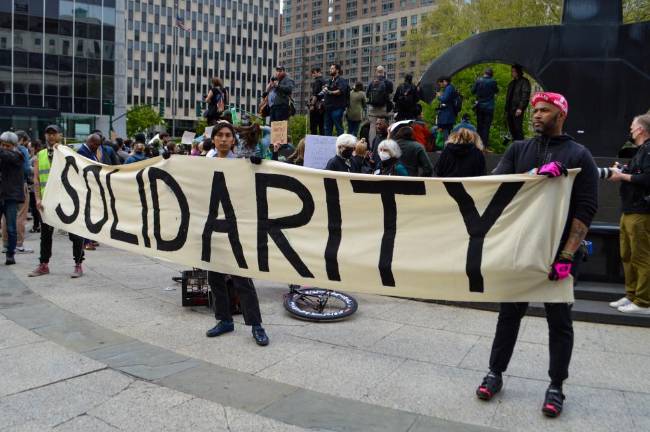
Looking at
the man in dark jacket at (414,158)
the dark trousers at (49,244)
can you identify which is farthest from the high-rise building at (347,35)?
the man in dark jacket at (414,158)

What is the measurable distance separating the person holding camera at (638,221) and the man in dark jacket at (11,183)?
837 centimetres

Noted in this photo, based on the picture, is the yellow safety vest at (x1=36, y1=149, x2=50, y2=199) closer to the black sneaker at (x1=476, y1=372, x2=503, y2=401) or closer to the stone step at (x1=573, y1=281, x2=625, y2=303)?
the black sneaker at (x1=476, y1=372, x2=503, y2=401)

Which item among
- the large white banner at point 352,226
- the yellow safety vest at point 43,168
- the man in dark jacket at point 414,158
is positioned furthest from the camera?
the yellow safety vest at point 43,168

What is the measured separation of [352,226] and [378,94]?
8992mm

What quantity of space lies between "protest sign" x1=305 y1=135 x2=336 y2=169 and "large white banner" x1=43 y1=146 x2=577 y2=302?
148 inches

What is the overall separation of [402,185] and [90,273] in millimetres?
5534

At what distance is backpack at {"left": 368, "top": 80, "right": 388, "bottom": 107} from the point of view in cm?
1347

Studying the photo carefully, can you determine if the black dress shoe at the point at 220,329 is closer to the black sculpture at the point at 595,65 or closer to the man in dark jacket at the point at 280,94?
the black sculpture at the point at 595,65

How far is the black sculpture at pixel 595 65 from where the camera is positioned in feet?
31.4

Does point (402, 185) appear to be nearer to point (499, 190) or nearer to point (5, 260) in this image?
point (499, 190)

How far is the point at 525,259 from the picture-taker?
164 inches

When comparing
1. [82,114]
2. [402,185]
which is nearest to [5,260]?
[402,185]

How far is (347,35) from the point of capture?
17688 cm

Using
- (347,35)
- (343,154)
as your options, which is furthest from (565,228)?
(347,35)
